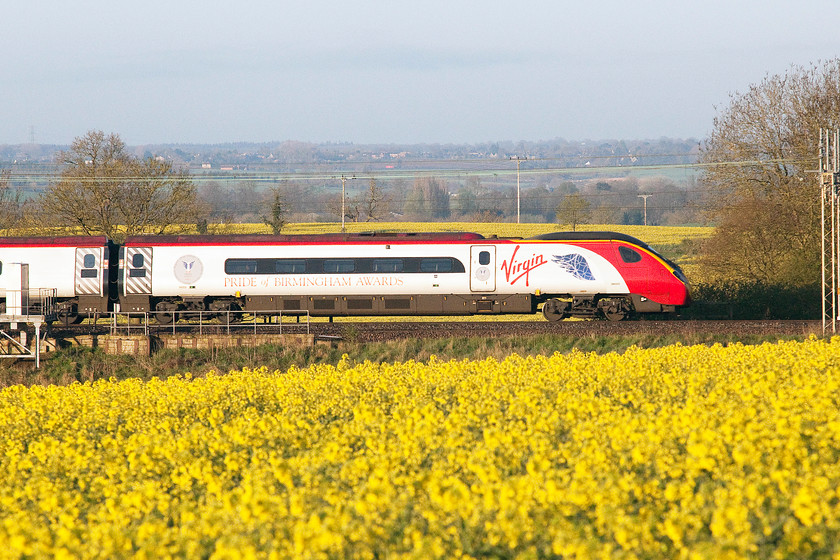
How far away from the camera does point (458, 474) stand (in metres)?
8.19

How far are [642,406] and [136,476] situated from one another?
19.6ft

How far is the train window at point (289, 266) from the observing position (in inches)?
1057

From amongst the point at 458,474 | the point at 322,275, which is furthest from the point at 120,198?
the point at 458,474

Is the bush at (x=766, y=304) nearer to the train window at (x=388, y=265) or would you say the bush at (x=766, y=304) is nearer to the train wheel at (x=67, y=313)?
the train window at (x=388, y=265)

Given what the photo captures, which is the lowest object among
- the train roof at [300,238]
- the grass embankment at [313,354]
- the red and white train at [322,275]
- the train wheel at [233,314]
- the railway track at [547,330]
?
the grass embankment at [313,354]

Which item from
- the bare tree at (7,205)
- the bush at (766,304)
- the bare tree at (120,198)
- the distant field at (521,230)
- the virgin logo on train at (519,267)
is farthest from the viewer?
the distant field at (521,230)

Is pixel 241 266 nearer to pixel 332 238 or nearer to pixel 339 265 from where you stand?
pixel 332 238

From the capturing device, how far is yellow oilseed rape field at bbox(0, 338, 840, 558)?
631cm

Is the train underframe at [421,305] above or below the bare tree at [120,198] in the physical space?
below

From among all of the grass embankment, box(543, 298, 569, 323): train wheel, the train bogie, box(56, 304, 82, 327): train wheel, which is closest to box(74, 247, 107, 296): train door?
the train bogie

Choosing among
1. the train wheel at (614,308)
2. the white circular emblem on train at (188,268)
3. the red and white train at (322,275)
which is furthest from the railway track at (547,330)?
the white circular emblem on train at (188,268)

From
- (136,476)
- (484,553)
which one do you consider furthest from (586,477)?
(136,476)

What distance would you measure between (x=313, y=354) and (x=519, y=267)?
6.82 m

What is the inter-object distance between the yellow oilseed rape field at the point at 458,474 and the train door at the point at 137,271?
13949 mm
